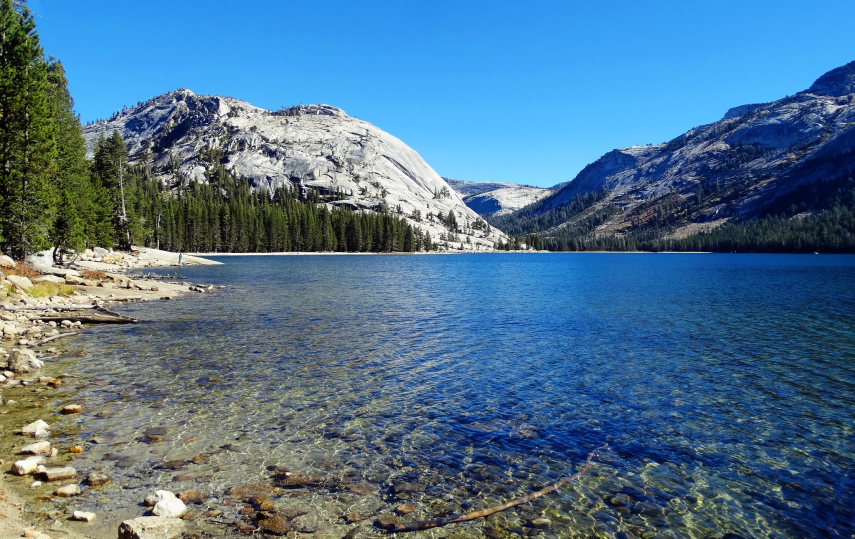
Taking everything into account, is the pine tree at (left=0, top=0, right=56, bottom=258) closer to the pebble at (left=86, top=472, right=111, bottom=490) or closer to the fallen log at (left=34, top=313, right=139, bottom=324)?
the fallen log at (left=34, top=313, right=139, bottom=324)

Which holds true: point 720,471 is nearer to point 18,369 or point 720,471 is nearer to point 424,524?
point 424,524

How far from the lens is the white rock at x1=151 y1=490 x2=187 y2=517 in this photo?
1016 cm

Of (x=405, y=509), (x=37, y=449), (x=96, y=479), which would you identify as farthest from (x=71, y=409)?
(x=405, y=509)

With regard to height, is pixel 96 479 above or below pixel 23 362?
below

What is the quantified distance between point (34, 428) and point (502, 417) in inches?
586

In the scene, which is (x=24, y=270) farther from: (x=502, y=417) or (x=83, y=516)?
(x=502, y=417)

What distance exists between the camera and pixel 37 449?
1307 centimetres

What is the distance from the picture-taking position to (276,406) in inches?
712

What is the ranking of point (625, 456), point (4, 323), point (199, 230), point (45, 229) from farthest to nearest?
point (199, 230) < point (45, 229) < point (4, 323) < point (625, 456)

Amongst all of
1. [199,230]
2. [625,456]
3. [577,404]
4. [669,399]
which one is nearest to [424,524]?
[625,456]

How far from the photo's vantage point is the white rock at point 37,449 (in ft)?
42.4

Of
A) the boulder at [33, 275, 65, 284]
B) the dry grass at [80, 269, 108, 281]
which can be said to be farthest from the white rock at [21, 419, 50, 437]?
the dry grass at [80, 269, 108, 281]

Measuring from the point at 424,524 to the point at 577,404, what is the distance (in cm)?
1032

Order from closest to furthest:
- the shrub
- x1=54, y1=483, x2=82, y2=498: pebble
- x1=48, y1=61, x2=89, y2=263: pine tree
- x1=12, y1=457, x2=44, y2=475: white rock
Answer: x1=54, y1=483, x2=82, y2=498: pebble, x1=12, y1=457, x2=44, y2=475: white rock, the shrub, x1=48, y1=61, x2=89, y2=263: pine tree
